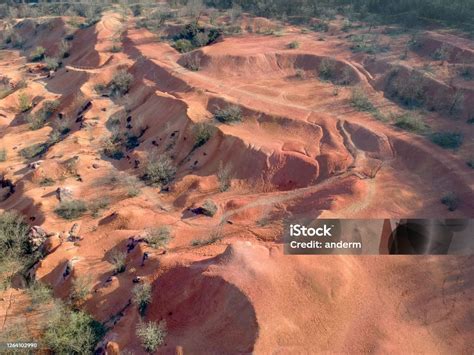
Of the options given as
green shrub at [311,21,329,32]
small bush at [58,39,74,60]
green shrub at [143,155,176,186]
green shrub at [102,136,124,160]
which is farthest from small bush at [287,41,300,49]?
small bush at [58,39,74,60]

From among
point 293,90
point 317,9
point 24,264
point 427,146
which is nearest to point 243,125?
point 293,90

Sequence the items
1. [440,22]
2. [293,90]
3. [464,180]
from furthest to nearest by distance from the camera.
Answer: [440,22] < [293,90] < [464,180]

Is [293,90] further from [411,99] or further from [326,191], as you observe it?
[326,191]

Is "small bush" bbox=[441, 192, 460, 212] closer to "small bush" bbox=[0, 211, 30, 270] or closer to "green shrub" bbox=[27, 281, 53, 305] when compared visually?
"green shrub" bbox=[27, 281, 53, 305]

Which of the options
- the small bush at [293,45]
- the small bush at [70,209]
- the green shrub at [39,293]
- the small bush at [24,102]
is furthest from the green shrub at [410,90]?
the small bush at [24,102]

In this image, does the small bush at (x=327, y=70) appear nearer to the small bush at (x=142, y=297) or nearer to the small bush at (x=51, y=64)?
the small bush at (x=142, y=297)

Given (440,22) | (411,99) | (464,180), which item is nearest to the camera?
(464,180)
